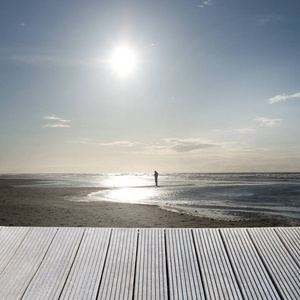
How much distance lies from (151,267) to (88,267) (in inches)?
29.3

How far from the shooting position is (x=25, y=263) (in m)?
3.40

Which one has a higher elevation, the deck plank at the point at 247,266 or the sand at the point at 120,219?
the deck plank at the point at 247,266

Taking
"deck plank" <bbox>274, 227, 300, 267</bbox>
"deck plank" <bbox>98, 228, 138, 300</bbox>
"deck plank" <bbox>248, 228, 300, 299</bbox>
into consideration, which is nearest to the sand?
"deck plank" <bbox>274, 227, 300, 267</bbox>

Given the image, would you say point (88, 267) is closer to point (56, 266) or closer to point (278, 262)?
point (56, 266)

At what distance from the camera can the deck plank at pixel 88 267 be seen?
296 cm

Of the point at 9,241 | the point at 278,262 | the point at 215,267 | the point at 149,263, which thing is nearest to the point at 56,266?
the point at 9,241

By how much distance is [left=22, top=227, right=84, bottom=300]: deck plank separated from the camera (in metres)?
2.98

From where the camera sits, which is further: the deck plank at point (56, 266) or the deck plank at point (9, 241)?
the deck plank at point (9, 241)

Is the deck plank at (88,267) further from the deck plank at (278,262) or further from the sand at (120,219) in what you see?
the sand at (120,219)

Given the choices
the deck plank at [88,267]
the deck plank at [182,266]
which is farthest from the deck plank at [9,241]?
the deck plank at [182,266]

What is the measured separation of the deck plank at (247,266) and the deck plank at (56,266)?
1966 mm

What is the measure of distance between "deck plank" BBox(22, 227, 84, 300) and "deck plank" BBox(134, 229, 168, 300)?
83cm

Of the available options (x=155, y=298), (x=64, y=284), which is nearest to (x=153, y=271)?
(x=155, y=298)

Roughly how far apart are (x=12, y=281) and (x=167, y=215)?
10979 millimetres
